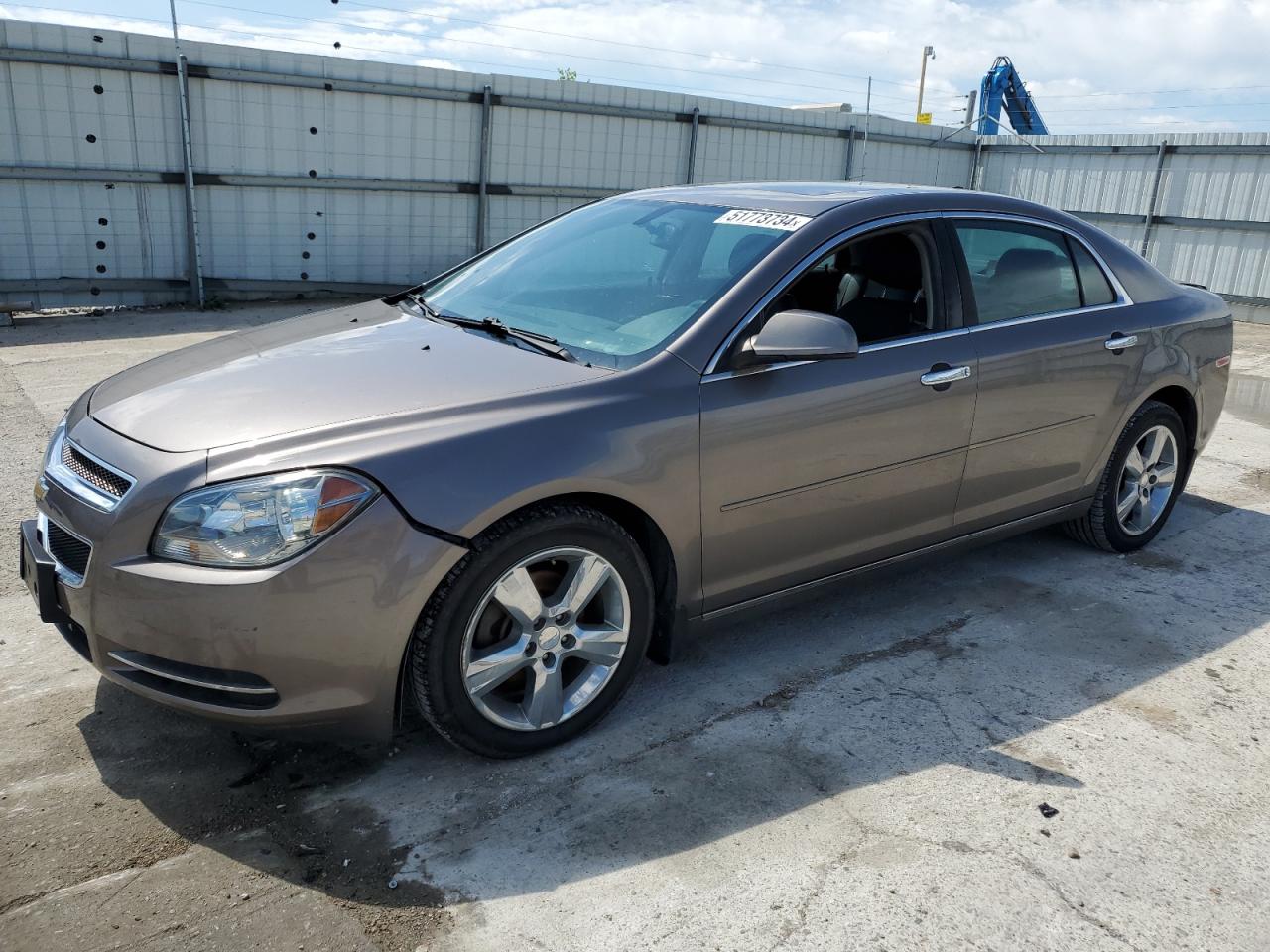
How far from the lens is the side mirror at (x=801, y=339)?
320 centimetres

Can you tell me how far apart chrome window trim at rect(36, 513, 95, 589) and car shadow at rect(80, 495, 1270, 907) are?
580 millimetres

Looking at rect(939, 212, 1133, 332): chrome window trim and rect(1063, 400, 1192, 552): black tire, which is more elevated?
rect(939, 212, 1133, 332): chrome window trim

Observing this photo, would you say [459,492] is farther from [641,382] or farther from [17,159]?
[17,159]

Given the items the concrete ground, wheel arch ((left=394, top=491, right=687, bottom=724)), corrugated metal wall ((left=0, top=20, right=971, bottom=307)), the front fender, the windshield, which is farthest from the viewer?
corrugated metal wall ((left=0, top=20, right=971, bottom=307))

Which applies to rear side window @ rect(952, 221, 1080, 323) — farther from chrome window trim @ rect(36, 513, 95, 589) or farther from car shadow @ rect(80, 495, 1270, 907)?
chrome window trim @ rect(36, 513, 95, 589)

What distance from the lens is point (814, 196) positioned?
3.87 meters

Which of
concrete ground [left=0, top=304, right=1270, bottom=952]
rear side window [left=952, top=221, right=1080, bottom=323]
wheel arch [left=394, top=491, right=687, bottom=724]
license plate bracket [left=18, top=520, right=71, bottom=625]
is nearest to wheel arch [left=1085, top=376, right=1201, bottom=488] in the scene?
rear side window [left=952, top=221, right=1080, bottom=323]

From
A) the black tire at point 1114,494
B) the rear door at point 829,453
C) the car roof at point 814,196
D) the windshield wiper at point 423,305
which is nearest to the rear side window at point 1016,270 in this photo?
the car roof at point 814,196

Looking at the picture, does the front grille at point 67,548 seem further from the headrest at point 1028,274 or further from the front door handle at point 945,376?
the headrest at point 1028,274

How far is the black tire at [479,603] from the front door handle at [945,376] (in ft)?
4.27

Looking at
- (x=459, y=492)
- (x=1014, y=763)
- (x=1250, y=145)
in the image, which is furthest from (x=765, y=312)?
Result: (x=1250, y=145)

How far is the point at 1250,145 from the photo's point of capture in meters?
13.4

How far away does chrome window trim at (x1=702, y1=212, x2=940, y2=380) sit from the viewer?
10.7 ft

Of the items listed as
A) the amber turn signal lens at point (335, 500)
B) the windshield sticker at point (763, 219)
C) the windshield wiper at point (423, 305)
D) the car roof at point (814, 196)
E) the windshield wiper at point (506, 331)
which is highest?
the car roof at point (814, 196)
